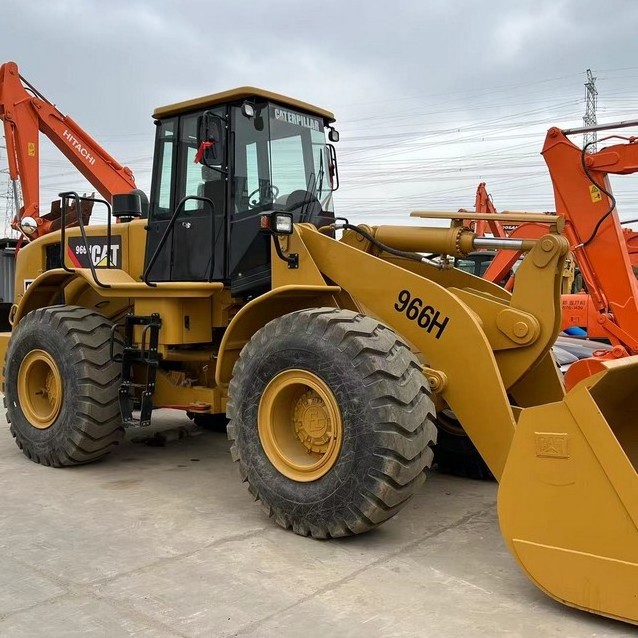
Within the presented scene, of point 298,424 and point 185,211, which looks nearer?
point 298,424

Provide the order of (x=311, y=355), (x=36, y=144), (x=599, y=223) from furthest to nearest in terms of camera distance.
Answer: (x=36, y=144) → (x=599, y=223) → (x=311, y=355)

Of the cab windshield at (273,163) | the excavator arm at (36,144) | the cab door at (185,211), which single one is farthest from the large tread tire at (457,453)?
the excavator arm at (36,144)

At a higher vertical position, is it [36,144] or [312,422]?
[36,144]

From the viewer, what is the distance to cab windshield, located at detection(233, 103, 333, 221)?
5082 mm

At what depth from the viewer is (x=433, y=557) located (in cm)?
371

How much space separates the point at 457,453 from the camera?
5.30m

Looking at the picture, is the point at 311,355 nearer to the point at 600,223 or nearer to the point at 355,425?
the point at 355,425

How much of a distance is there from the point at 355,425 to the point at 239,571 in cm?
93

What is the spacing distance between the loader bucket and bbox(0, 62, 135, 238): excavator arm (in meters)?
8.05

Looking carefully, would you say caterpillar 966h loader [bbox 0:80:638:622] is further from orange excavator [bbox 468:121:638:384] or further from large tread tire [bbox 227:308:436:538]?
orange excavator [bbox 468:121:638:384]

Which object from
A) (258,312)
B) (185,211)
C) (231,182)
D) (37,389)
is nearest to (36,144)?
(37,389)

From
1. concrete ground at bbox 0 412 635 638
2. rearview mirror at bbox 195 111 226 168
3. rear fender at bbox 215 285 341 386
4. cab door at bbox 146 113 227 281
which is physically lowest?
concrete ground at bbox 0 412 635 638

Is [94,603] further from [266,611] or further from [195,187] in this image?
[195,187]

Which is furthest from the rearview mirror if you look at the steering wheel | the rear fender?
the rear fender
